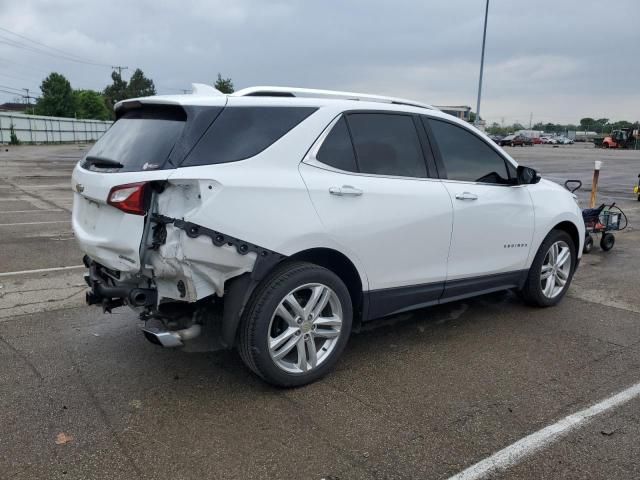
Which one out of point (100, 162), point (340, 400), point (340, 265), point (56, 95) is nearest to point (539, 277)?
point (340, 265)

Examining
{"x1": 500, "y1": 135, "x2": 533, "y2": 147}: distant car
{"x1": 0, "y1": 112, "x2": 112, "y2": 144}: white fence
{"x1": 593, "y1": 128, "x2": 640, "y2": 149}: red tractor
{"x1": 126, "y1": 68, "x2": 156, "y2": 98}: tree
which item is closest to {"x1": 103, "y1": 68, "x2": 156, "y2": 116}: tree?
{"x1": 126, "y1": 68, "x2": 156, "y2": 98}: tree

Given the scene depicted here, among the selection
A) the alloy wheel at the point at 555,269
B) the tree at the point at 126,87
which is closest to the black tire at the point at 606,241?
the alloy wheel at the point at 555,269

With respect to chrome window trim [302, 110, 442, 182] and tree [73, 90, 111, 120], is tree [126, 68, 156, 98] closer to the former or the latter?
tree [73, 90, 111, 120]

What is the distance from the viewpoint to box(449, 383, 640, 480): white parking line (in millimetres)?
2838

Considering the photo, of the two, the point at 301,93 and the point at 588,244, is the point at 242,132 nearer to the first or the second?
the point at 301,93

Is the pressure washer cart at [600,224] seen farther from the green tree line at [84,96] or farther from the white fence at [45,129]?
the green tree line at [84,96]

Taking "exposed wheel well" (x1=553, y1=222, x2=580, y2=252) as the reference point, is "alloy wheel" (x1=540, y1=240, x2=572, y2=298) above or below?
below

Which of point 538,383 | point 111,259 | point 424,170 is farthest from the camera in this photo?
point 424,170

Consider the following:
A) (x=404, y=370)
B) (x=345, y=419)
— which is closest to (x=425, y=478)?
(x=345, y=419)

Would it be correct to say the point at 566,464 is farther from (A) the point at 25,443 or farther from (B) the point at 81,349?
(B) the point at 81,349

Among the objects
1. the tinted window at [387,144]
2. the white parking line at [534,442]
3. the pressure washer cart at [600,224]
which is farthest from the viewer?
the pressure washer cart at [600,224]

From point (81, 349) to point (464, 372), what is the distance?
2.88 meters

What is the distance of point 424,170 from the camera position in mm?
4262

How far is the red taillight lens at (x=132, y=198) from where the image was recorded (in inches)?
126
